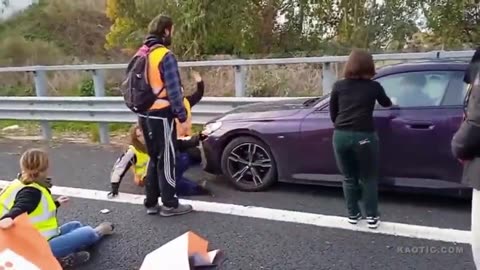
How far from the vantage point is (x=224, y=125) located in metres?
6.05

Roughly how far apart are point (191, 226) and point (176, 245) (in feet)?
4.50

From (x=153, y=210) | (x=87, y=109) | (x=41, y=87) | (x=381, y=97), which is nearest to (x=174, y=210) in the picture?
(x=153, y=210)

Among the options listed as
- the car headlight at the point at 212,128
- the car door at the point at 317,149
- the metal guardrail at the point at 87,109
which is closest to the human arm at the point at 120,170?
the car headlight at the point at 212,128

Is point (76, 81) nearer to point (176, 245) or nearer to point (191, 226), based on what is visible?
point (191, 226)

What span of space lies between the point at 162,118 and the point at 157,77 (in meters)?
0.36

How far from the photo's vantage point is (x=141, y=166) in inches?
241

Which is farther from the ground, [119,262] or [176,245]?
[176,245]

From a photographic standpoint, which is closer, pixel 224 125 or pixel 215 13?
pixel 224 125

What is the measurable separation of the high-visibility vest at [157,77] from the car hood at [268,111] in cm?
122

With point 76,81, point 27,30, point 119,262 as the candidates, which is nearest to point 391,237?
point 119,262

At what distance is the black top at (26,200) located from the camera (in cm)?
378

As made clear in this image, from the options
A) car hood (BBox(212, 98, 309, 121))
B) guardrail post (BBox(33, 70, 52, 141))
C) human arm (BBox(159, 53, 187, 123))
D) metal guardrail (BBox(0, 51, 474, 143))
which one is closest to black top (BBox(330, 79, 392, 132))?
car hood (BBox(212, 98, 309, 121))

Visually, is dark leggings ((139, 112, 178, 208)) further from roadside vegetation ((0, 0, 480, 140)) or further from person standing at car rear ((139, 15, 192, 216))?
roadside vegetation ((0, 0, 480, 140))

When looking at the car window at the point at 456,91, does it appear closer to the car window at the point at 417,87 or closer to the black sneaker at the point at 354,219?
the car window at the point at 417,87
